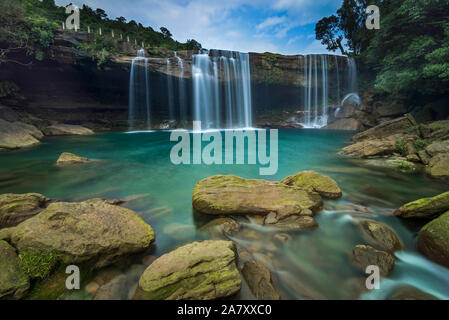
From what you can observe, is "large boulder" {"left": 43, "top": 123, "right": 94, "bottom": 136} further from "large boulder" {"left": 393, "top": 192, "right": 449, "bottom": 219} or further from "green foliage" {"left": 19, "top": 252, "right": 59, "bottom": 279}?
"large boulder" {"left": 393, "top": 192, "right": 449, "bottom": 219}

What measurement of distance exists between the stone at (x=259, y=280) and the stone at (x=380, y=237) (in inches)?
77.8

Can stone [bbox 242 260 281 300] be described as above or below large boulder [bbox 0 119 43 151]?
below

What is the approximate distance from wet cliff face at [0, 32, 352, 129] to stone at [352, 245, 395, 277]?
884 inches

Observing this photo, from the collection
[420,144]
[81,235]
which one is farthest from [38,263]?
[420,144]

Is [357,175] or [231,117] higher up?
[231,117]

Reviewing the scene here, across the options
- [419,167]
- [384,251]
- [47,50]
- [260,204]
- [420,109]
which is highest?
[47,50]

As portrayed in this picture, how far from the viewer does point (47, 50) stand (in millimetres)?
16344

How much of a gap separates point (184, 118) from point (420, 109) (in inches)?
940

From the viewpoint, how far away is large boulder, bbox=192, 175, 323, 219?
3.82m

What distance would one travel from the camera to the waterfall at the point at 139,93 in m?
19.7

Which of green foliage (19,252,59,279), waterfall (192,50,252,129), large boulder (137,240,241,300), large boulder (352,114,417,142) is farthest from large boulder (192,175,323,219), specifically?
waterfall (192,50,252,129)

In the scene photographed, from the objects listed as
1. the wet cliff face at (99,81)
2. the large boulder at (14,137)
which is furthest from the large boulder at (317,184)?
the wet cliff face at (99,81)
